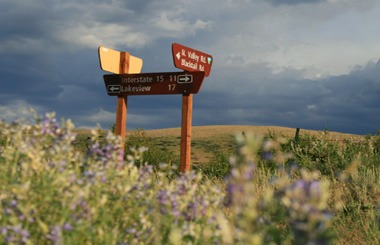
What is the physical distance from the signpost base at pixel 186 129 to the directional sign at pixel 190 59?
653 mm

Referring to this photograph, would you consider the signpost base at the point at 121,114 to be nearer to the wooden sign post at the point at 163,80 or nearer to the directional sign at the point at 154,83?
the wooden sign post at the point at 163,80

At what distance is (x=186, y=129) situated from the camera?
441 inches

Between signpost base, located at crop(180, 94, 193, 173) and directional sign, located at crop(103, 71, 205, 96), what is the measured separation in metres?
0.21

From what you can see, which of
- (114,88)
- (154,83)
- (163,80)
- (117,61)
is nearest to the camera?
(163,80)

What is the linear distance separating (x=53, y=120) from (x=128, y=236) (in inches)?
45.0

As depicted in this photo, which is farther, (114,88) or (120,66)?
(120,66)

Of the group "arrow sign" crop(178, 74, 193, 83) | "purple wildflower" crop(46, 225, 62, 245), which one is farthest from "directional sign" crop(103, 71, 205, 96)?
"purple wildflower" crop(46, 225, 62, 245)

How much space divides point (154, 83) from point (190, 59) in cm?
92

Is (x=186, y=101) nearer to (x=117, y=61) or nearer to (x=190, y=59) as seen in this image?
(x=190, y=59)

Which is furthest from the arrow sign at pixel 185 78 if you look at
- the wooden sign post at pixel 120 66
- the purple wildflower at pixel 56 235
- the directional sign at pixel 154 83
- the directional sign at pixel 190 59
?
the purple wildflower at pixel 56 235

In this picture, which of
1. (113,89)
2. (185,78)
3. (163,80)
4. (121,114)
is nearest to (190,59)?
(185,78)

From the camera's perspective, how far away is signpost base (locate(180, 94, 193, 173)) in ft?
36.3

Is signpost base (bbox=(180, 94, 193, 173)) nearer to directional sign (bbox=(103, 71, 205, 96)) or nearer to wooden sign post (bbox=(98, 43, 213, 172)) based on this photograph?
wooden sign post (bbox=(98, 43, 213, 172))

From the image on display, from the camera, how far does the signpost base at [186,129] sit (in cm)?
1105
